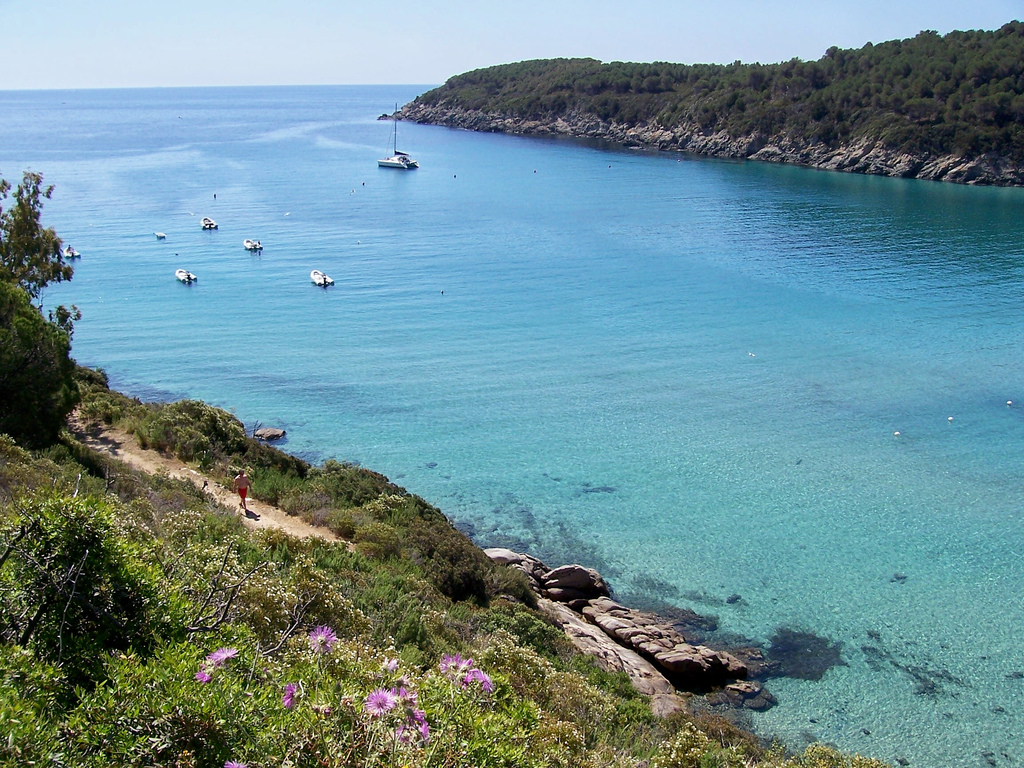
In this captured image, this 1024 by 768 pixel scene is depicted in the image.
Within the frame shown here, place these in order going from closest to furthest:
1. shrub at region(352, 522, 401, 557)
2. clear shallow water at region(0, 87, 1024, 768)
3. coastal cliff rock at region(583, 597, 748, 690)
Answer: shrub at region(352, 522, 401, 557) → coastal cliff rock at region(583, 597, 748, 690) → clear shallow water at region(0, 87, 1024, 768)

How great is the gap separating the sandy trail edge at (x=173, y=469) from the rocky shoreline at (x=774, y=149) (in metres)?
92.0

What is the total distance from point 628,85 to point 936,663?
464ft

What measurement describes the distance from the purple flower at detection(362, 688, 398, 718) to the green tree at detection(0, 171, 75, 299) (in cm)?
2658

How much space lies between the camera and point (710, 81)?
130 m

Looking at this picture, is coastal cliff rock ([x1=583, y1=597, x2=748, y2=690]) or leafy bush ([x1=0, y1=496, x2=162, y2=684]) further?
coastal cliff rock ([x1=583, y1=597, x2=748, y2=690])

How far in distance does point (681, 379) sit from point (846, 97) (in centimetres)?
8808

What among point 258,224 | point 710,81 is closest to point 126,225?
point 258,224

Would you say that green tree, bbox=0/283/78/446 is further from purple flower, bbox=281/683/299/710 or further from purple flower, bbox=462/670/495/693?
purple flower, bbox=462/670/495/693

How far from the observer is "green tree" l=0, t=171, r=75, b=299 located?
26797 mm

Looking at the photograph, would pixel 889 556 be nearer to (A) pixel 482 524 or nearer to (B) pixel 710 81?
(A) pixel 482 524

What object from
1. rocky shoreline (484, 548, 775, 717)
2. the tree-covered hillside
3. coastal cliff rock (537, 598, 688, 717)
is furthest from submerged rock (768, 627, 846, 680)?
the tree-covered hillside

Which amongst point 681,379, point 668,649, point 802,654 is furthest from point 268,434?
point 802,654

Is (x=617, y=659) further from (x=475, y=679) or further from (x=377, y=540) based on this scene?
(x=475, y=679)

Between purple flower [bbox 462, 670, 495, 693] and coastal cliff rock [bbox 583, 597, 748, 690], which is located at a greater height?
purple flower [bbox 462, 670, 495, 693]
